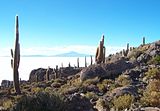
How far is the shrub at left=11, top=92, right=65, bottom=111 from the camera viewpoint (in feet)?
40.9

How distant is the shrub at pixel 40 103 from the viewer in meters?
12.5

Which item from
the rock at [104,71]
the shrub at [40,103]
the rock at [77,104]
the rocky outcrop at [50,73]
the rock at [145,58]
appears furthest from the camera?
the rocky outcrop at [50,73]

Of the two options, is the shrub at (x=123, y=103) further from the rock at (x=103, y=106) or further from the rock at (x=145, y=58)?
the rock at (x=145, y=58)

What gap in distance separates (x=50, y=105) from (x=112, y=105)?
3.20 meters

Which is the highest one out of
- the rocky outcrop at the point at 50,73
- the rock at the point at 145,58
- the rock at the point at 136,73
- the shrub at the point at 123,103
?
the rock at the point at 145,58

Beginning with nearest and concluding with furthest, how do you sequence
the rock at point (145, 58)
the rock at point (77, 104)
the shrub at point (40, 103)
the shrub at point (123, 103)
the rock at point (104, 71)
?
1. the shrub at point (40, 103)
2. the rock at point (77, 104)
3. the shrub at point (123, 103)
4. the rock at point (104, 71)
5. the rock at point (145, 58)

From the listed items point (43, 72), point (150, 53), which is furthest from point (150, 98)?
point (43, 72)

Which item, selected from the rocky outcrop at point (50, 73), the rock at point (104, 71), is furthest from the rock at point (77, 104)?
the rocky outcrop at point (50, 73)

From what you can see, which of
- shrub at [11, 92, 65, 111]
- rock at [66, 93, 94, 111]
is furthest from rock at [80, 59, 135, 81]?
shrub at [11, 92, 65, 111]

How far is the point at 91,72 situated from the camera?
1182 inches

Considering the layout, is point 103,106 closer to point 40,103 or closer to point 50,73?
point 40,103

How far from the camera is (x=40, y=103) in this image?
41.7ft

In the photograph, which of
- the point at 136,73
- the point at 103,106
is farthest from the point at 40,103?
the point at 136,73

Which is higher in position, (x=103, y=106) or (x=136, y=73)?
(x=136, y=73)
